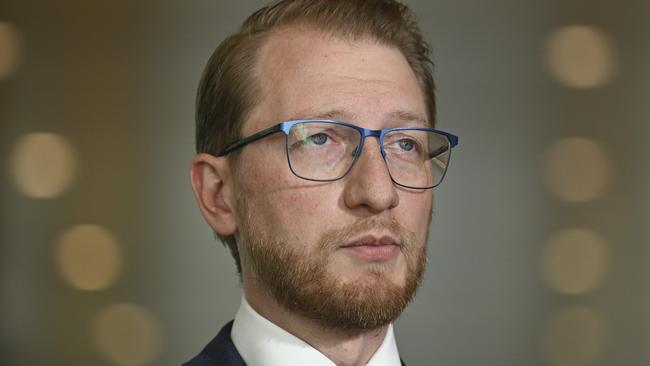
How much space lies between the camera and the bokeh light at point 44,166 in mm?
2475

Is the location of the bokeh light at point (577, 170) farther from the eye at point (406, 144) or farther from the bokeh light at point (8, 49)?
the bokeh light at point (8, 49)

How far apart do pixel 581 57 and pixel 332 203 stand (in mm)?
1419

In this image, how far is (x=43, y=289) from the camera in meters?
2.47

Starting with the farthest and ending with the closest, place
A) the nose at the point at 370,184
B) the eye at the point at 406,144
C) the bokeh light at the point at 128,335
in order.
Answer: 1. the bokeh light at the point at 128,335
2. the eye at the point at 406,144
3. the nose at the point at 370,184

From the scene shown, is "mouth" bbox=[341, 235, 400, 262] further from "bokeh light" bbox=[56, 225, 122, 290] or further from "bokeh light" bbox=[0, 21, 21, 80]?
"bokeh light" bbox=[0, 21, 21, 80]

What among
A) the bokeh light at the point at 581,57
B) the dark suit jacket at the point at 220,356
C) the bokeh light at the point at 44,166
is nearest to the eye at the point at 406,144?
the dark suit jacket at the point at 220,356

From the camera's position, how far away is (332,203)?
129 centimetres

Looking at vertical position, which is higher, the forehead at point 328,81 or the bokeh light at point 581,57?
the forehead at point 328,81

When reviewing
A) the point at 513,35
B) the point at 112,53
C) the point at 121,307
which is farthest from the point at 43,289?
the point at 513,35

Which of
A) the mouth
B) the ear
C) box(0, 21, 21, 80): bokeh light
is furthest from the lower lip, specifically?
box(0, 21, 21, 80): bokeh light

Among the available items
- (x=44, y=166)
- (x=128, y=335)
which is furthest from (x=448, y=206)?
(x=44, y=166)

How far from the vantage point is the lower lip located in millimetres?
1279

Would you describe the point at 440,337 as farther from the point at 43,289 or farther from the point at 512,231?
the point at 43,289

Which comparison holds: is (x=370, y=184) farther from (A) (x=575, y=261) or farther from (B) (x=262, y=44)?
(A) (x=575, y=261)
